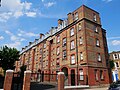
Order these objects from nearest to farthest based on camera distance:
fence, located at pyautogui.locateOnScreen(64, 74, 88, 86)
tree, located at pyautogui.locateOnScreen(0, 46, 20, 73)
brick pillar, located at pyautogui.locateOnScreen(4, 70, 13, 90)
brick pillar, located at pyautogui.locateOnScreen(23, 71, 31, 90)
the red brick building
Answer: brick pillar, located at pyautogui.locateOnScreen(4, 70, 13, 90)
brick pillar, located at pyautogui.locateOnScreen(23, 71, 31, 90)
fence, located at pyautogui.locateOnScreen(64, 74, 88, 86)
the red brick building
tree, located at pyautogui.locateOnScreen(0, 46, 20, 73)

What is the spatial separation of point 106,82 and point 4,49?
2403 cm

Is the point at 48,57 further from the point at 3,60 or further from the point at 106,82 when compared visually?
the point at 106,82

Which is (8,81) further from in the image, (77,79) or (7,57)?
(7,57)

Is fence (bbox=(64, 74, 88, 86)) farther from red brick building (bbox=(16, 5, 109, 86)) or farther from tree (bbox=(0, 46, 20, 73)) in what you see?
tree (bbox=(0, 46, 20, 73))

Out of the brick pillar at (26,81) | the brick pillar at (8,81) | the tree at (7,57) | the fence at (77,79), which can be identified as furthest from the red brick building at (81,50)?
the brick pillar at (8,81)

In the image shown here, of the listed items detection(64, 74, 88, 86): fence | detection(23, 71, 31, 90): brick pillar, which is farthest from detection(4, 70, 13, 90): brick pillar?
detection(64, 74, 88, 86): fence

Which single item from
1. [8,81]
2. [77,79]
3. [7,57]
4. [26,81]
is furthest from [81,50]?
[7,57]

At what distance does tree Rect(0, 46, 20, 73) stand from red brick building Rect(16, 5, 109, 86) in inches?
350

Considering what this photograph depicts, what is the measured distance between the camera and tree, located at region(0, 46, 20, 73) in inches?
1155

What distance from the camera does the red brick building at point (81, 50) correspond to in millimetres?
22703

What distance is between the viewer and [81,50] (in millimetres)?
23875

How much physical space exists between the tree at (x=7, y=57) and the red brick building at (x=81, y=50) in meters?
8.88

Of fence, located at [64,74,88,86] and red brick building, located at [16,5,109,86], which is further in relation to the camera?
red brick building, located at [16,5,109,86]

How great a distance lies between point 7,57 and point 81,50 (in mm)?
17257
